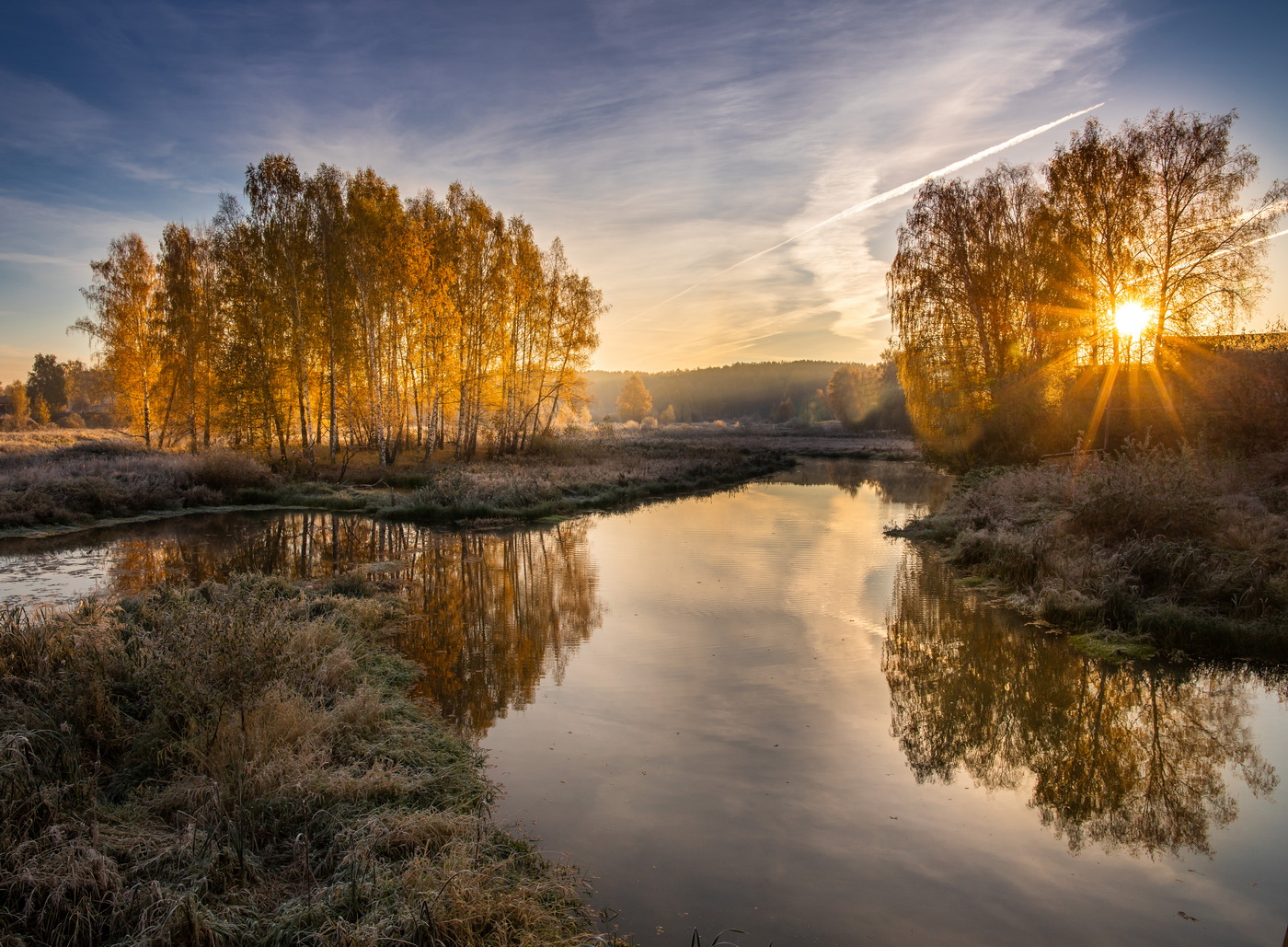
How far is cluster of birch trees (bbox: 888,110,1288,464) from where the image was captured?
53.2 ft

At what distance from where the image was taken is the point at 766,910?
371cm

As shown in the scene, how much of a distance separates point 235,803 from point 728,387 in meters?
160

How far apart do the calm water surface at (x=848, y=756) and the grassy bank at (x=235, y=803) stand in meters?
0.68

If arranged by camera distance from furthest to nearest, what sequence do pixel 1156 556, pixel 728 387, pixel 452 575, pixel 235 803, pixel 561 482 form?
pixel 728 387
pixel 561 482
pixel 452 575
pixel 1156 556
pixel 235 803

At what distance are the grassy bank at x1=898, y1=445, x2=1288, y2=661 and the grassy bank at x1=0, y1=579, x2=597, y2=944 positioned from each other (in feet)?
24.4

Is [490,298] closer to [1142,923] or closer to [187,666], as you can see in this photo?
[187,666]

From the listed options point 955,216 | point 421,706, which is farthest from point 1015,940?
point 955,216

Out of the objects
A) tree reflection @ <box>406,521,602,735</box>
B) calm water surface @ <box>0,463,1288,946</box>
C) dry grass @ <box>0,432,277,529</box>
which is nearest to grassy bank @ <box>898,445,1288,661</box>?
calm water surface @ <box>0,463,1288,946</box>

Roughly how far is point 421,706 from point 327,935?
332cm

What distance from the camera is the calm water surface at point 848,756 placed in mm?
3828

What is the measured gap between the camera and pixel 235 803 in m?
3.89

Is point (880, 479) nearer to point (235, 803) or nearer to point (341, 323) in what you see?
point (341, 323)

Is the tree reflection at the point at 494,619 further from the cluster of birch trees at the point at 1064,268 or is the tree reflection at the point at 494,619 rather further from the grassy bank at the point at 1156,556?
the cluster of birch trees at the point at 1064,268

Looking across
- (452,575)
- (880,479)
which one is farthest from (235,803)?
(880,479)
